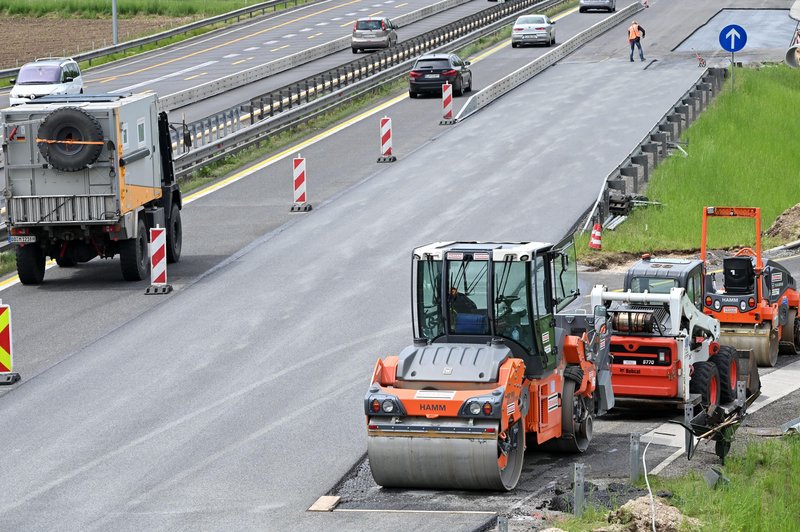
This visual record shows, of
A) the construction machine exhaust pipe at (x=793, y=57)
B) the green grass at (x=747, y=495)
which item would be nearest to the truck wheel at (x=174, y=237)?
the green grass at (x=747, y=495)

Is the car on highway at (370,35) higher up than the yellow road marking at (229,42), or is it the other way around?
the car on highway at (370,35)

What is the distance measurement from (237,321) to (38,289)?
4761 millimetres

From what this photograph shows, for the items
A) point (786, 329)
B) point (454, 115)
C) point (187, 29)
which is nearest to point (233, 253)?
point (786, 329)

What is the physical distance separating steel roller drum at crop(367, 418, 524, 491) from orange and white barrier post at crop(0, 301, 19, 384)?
6.83 metres

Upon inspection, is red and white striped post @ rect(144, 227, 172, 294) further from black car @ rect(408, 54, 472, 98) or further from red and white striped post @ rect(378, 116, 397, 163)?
black car @ rect(408, 54, 472, 98)

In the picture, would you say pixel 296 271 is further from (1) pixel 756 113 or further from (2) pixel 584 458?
(1) pixel 756 113

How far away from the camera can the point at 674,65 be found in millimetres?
49531

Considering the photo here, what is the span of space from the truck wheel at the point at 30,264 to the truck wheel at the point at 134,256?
1.40 meters

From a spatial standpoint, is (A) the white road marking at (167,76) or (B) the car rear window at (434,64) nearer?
(B) the car rear window at (434,64)

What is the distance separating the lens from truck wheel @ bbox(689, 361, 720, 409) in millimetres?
16531

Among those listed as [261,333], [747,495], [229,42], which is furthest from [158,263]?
[229,42]

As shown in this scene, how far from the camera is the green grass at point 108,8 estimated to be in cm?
8131

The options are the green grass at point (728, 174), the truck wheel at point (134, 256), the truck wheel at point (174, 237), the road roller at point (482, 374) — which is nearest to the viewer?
the road roller at point (482, 374)

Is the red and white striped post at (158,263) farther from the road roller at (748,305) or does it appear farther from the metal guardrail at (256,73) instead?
the metal guardrail at (256,73)
